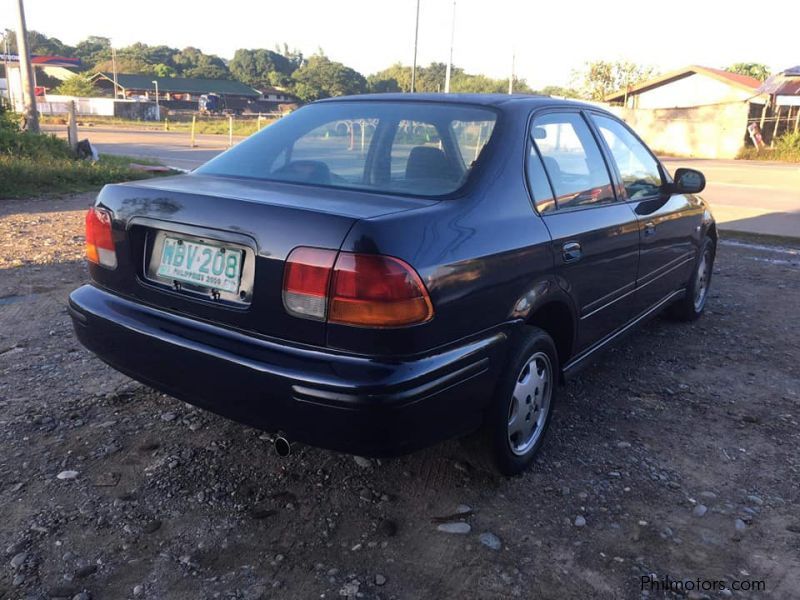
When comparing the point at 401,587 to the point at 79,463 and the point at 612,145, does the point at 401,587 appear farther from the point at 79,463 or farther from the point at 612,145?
the point at 612,145

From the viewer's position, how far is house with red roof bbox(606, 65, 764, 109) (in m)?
36.0

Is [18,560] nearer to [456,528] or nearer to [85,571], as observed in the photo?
[85,571]

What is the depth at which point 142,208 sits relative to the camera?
262 centimetres

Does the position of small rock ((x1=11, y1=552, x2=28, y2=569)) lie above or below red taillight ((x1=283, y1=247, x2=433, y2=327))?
below

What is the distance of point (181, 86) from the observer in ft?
272

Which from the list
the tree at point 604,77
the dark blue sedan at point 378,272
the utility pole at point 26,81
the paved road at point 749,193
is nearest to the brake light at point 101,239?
the dark blue sedan at point 378,272

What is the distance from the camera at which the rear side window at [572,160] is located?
308cm

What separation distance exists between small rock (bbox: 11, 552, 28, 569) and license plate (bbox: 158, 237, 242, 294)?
3.53 feet

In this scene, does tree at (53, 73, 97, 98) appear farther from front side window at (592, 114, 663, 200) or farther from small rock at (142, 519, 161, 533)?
small rock at (142, 519, 161, 533)

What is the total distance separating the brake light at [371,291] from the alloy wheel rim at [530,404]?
2.55 feet

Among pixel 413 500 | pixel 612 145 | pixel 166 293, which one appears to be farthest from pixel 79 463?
pixel 612 145

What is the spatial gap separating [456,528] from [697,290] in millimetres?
3460

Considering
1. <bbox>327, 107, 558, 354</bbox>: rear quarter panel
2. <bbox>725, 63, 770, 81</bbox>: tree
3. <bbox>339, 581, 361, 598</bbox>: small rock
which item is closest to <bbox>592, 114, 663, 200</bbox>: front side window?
<bbox>327, 107, 558, 354</bbox>: rear quarter panel

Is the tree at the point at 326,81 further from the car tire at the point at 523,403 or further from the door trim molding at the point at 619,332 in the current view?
the car tire at the point at 523,403
